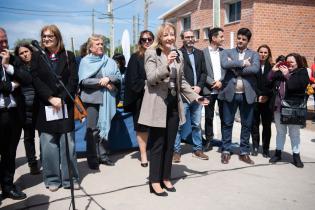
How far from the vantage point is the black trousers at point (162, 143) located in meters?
3.78

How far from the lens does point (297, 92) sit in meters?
4.84

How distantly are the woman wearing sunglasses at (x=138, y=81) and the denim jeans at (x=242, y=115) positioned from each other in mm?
1300

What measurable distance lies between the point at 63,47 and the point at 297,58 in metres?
3.40

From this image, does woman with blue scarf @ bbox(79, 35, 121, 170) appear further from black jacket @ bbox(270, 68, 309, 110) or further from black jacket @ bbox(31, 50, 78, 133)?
black jacket @ bbox(270, 68, 309, 110)

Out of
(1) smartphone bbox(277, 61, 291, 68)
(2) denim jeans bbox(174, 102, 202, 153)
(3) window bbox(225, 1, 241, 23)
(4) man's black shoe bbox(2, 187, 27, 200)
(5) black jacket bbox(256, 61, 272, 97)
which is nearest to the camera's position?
(4) man's black shoe bbox(2, 187, 27, 200)

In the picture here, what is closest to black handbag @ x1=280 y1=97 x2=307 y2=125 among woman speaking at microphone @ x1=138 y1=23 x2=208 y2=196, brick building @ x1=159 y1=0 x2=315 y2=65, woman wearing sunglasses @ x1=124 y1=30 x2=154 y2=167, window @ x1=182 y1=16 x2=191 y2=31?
woman speaking at microphone @ x1=138 y1=23 x2=208 y2=196

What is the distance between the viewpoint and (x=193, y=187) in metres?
4.11

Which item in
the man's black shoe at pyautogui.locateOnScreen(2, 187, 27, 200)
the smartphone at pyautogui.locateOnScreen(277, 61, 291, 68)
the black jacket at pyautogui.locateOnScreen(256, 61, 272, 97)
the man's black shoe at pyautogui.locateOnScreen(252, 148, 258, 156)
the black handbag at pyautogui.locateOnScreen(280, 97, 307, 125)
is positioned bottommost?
the man's black shoe at pyautogui.locateOnScreen(2, 187, 27, 200)

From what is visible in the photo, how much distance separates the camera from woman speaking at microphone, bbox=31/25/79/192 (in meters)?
3.82

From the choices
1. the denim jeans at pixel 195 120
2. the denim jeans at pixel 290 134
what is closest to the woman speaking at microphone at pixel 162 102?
the denim jeans at pixel 195 120

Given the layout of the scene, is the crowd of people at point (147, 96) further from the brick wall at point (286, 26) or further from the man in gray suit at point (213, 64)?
the brick wall at point (286, 26)

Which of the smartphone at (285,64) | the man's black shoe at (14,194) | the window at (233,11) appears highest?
the window at (233,11)

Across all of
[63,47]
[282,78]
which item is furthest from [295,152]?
[63,47]

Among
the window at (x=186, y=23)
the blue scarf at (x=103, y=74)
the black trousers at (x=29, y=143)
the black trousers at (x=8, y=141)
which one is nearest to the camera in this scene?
the black trousers at (x=8, y=141)
